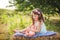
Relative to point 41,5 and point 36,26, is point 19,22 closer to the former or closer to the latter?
point 36,26

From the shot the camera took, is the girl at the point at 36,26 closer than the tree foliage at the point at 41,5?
Yes

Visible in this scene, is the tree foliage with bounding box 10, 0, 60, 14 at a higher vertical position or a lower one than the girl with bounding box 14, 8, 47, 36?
higher

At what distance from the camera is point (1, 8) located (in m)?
1.83

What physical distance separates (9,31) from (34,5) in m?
0.40

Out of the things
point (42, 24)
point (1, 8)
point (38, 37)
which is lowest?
point (38, 37)

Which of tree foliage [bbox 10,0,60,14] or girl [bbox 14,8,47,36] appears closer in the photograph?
girl [bbox 14,8,47,36]

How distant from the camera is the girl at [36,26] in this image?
169 centimetres

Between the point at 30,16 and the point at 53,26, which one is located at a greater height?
the point at 30,16

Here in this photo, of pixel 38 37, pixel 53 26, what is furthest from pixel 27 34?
pixel 53 26

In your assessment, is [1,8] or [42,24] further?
[1,8]

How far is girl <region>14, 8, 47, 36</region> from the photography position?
169 cm

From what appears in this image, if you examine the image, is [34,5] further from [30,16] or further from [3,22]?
[3,22]

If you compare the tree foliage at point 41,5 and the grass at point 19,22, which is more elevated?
the tree foliage at point 41,5

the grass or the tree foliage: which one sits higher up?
the tree foliage
